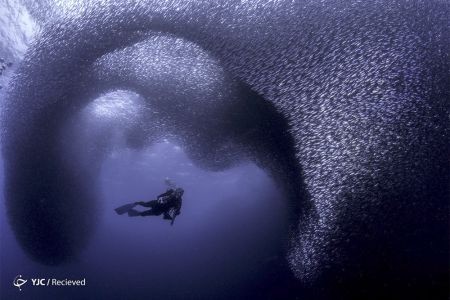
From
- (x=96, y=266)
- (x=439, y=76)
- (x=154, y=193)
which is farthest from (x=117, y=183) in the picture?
(x=439, y=76)

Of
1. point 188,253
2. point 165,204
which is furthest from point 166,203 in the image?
point 188,253

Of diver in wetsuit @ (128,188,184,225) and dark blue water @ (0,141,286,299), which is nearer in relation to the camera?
diver in wetsuit @ (128,188,184,225)

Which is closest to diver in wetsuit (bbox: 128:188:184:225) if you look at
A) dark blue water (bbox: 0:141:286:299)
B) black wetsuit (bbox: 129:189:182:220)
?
black wetsuit (bbox: 129:189:182:220)

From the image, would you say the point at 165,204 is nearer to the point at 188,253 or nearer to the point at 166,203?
the point at 166,203

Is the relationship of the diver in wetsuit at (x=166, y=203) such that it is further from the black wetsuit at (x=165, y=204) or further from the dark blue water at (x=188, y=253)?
the dark blue water at (x=188, y=253)

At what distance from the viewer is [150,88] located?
10555 millimetres

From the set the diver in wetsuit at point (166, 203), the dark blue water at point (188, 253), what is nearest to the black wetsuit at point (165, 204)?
the diver in wetsuit at point (166, 203)

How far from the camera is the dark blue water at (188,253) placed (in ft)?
72.3

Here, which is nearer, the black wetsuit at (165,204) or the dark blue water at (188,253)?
the black wetsuit at (165,204)

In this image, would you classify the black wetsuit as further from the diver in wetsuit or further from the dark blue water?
the dark blue water

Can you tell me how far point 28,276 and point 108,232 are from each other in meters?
29.1

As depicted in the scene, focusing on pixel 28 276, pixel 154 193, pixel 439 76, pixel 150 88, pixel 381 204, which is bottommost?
pixel 381 204

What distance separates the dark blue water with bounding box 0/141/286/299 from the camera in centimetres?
2203

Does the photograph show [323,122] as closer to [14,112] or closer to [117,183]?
[14,112]
